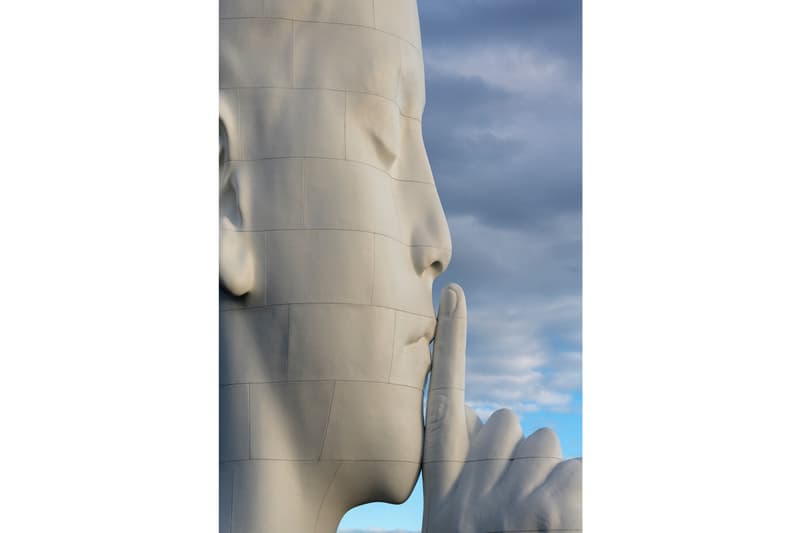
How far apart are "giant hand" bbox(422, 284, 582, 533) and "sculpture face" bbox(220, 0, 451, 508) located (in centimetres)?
8

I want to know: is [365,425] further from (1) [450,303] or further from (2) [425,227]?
(2) [425,227]

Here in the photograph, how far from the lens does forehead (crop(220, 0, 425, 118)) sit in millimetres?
4492

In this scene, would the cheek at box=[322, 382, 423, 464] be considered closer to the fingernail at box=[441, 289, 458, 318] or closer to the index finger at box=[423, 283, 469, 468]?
the index finger at box=[423, 283, 469, 468]

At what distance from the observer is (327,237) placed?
14.3 ft

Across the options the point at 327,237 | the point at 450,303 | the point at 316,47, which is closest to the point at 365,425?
the point at 450,303

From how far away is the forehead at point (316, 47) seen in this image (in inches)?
177

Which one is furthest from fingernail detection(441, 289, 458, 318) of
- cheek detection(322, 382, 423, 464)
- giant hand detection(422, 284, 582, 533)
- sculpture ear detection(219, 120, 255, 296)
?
sculpture ear detection(219, 120, 255, 296)

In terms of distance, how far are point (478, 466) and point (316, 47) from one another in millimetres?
1666

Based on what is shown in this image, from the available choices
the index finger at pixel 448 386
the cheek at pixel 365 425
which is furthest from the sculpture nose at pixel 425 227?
the cheek at pixel 365 425

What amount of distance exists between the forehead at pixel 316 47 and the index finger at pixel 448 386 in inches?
32.2

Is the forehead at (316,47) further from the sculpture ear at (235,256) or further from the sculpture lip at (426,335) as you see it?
the sculpture lip at (426,335)

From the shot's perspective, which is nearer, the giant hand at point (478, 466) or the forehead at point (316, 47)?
the giant hand at point (478, 466)

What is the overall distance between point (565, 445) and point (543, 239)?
2.46 ft

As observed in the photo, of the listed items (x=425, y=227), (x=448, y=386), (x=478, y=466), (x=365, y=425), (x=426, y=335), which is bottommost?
(x=478, y=466)
